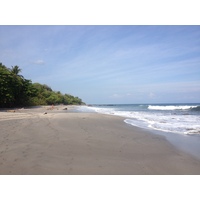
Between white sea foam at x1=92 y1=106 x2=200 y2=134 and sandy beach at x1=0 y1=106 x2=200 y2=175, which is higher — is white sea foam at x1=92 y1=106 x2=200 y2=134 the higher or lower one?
the lower one

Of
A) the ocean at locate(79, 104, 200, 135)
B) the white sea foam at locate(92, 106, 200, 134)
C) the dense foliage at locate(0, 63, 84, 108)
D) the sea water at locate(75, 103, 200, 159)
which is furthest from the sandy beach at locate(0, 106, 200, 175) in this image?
the dense foliage at locate(0, 63, 84, 108)

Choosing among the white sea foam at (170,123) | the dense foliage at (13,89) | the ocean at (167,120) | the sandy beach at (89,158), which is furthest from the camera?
the dense foliage at (13,89)

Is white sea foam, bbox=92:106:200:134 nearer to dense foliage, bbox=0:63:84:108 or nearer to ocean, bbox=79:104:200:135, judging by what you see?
ocean, bbox=79:104:200:135

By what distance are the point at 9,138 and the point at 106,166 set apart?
13.3 ft

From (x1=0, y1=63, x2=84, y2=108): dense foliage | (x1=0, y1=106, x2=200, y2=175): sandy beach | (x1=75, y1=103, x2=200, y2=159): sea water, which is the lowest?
(x1=75, y1=103, x2=200, y2=159): sea water

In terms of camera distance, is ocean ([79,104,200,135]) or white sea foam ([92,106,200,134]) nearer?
white sea foam ([92,106,200,134])

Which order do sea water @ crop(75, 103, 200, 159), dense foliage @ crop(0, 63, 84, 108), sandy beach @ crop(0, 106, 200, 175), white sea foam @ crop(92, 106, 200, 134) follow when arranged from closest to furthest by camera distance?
sandy beach @ crop(0, 106, 200, 175)
sea water @ crop(75, 103, 200, 159)
white sea foam @ crop(92, 106, 200, 134)
dense foliage @ crop(0, 63, 84, 108)

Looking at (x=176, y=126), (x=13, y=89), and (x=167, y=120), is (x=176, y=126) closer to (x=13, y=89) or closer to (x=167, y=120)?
(x=167, y=120)

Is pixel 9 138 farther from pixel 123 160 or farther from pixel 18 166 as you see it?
pixel 123 160

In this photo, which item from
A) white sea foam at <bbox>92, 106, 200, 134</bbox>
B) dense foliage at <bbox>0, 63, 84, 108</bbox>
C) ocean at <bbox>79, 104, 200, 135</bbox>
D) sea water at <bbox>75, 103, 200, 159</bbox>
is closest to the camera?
sea water at <bbox>75, 103, 200, 159</bbox>

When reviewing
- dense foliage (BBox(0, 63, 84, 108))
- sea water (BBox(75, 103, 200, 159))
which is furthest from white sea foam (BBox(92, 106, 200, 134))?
dense foliage (BBox(0, 63, 84, 108))

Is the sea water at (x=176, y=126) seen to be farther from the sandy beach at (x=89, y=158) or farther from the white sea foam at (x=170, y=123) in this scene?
the sandy beach at (x=89, y=158)

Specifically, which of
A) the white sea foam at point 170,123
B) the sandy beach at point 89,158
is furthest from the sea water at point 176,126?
the sandy beach at point 89,158
